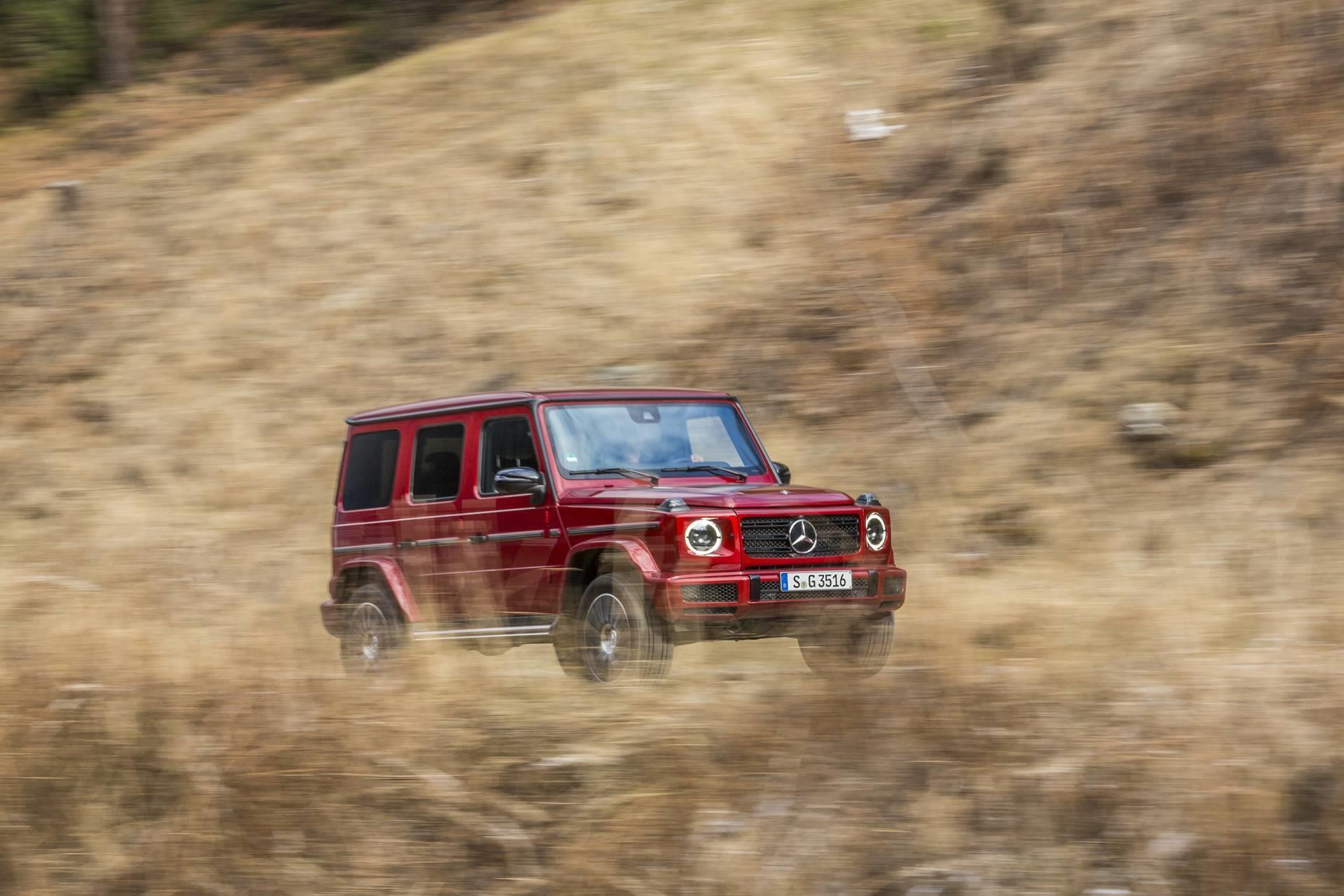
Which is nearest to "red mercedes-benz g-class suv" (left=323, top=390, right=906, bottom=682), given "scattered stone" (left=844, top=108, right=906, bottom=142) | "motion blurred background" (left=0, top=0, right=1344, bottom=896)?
"motion blurred background" (left=0, top=0, right=1344, bottom=896)

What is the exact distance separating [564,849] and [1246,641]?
3532 mm

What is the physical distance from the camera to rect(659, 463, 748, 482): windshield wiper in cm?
873

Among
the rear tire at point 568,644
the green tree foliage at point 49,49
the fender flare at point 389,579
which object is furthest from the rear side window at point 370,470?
the green tree foliage at point 49,49

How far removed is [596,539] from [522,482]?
1.86 ft

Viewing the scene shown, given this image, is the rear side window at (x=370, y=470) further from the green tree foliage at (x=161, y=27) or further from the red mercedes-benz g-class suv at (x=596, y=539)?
the green tree foliage at (x=161, y=27)

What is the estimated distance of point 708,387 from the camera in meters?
15.2

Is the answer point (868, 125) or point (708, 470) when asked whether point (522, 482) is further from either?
point (868, 125)

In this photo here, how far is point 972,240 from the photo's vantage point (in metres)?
16.1

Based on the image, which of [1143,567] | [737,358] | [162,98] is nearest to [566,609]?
[1143,567]

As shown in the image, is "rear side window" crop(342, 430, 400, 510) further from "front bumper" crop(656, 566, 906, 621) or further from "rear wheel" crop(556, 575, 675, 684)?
"front bumper" crop(656, 566, 906, 621)

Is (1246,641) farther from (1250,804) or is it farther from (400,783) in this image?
(400,783)

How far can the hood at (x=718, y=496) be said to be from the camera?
770cm

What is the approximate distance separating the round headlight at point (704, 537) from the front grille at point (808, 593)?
30cm

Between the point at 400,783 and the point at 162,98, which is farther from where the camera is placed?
the point at 162,98
